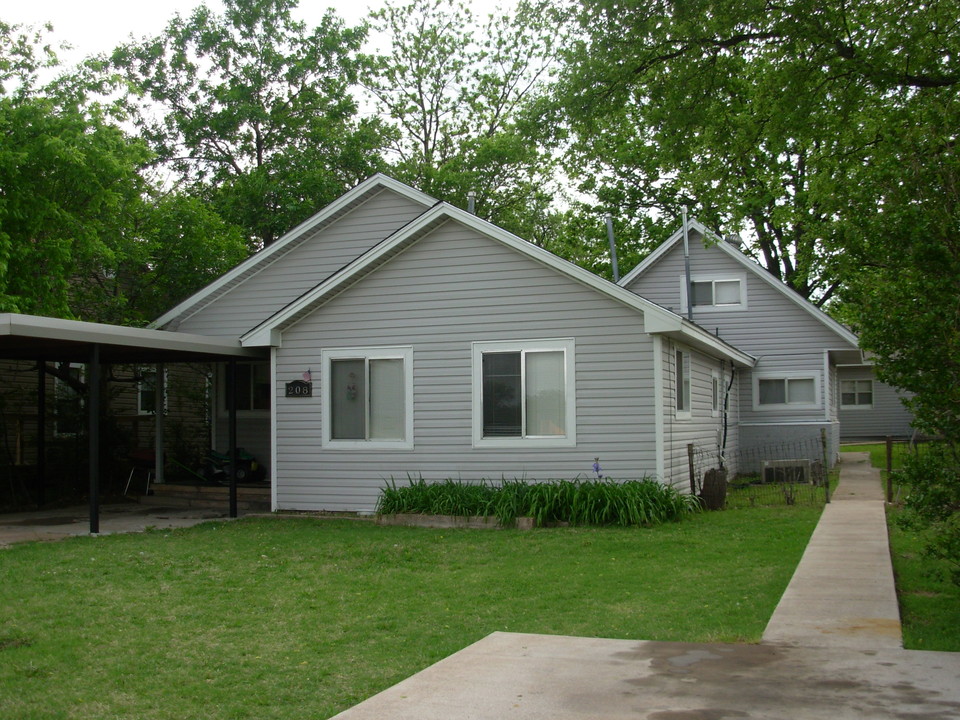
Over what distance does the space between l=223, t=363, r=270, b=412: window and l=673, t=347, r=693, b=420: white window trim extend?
26.9ft

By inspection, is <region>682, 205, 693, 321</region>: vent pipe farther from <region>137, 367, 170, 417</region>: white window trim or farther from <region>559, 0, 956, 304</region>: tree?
<region>137, 367, 170, 417</region>: white window trim

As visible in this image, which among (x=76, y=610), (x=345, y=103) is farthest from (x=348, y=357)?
(x=345, y=103)

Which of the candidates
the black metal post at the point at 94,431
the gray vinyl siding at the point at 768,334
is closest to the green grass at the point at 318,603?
the black metal post at the point at 94,431

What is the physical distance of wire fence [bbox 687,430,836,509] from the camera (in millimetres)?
15621

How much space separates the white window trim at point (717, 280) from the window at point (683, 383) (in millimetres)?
8204

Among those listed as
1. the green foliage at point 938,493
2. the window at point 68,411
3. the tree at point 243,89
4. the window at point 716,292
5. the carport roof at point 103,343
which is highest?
the tree at point 243,89

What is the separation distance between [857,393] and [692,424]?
25835mm

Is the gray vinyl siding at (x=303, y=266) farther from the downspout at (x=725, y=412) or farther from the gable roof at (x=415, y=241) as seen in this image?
the downspout at (x=725, y=412)

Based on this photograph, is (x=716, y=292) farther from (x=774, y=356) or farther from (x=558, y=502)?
(x=558, y=502)

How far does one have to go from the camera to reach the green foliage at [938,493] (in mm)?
6883

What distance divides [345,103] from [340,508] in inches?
884

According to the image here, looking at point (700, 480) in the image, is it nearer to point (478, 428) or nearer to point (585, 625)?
point (478, 428)

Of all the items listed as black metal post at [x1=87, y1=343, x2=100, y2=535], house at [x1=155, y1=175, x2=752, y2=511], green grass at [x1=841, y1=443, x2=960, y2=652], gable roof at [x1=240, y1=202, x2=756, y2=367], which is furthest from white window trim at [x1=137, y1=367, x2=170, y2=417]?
green grass at [x1=841, y1=443, x2=960, y2=652]

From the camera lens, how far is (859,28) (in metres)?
12.7
